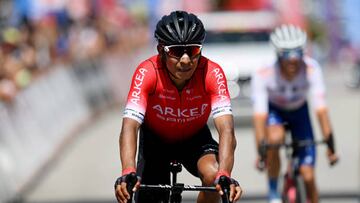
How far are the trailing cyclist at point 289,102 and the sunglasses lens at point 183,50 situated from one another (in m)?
3.05

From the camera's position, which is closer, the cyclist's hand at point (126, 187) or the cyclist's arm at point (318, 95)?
the cyclist's hand at point (126, 187)

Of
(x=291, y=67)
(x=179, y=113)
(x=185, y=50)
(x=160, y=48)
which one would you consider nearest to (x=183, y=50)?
(x=185, y=50)

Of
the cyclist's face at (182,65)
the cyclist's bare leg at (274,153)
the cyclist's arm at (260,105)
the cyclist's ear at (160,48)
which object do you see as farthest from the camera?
the cyclist's bare leg at (274,153)

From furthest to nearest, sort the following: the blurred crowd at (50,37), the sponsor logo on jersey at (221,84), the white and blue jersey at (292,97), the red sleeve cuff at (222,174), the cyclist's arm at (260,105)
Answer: the blurred crowd at (50,37), the white and blue jersey at (292,97), the cyclist's arm at (260,105), the sponsor logo on jersey at (221,84), the red sleeve cuff at (222,174)

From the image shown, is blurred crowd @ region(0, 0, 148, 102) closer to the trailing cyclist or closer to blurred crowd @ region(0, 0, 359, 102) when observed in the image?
blurred crowd @ region(0, 0, 359, 102)

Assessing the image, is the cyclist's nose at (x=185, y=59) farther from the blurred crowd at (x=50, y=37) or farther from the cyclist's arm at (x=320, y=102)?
the blurred crowd at (x=50, y=37)

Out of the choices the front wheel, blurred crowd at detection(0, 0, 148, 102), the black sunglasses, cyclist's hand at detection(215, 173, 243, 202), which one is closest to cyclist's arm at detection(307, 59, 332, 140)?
the front wheel

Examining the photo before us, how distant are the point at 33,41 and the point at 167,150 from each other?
10472mm

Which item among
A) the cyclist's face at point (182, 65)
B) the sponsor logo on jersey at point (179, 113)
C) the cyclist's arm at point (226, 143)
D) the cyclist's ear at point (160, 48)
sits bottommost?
the cyclist's arm at point (226, 143)

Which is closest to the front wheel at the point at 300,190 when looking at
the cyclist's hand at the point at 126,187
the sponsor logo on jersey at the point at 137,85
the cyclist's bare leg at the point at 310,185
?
the cyclist's bare leg at the point at 310,185

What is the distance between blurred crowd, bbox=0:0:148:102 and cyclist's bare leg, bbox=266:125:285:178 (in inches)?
193

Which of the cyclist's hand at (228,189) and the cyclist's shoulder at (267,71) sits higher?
the cyclist's shoulder at (267,71)

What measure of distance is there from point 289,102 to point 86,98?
1165 centimetres

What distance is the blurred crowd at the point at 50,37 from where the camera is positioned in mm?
15189
